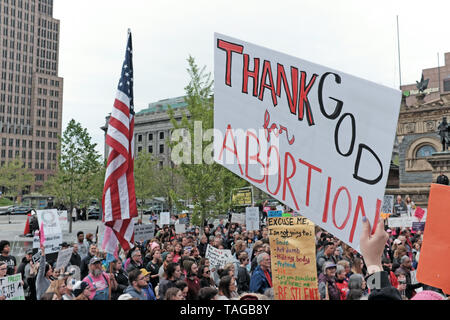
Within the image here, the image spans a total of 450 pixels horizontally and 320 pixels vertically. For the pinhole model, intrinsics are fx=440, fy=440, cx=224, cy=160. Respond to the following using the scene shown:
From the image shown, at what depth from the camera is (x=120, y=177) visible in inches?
270

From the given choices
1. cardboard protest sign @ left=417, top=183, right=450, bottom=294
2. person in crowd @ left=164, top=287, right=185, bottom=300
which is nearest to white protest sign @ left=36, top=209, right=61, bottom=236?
person in crowd @ left=164, top=287, right=185, bottom=300

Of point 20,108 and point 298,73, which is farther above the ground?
point 20,108

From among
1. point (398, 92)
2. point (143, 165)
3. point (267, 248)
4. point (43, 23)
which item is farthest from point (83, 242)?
point (43, 23)

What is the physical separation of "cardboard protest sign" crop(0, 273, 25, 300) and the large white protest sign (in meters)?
4.23

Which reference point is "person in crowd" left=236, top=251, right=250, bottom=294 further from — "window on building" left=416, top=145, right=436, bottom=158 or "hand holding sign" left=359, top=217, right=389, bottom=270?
"window on building" left=416, top=145, right=436, bottom=158

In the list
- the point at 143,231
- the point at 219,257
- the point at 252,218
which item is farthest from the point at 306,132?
the point at 252,218

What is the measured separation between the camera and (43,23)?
432 ft

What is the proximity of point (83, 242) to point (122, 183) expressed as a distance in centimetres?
631

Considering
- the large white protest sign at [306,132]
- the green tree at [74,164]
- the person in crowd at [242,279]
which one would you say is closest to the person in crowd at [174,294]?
the large white protest sign at [306,132]

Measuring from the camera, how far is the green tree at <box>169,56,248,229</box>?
20625 millimetres

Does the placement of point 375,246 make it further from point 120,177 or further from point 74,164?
point 74,164

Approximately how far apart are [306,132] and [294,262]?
2371 millimetres
